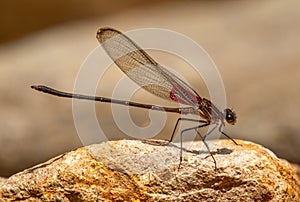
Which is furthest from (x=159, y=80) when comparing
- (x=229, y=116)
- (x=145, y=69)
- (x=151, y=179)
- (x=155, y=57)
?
(x=155, y=57)

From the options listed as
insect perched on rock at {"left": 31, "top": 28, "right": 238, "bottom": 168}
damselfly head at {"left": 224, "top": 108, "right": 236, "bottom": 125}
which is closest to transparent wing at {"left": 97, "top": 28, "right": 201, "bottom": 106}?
insect perched on rock at {"left": 31, "top": 28, "right": 238, "bottom": 168}

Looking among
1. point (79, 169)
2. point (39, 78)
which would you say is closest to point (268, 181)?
point (79, 169)

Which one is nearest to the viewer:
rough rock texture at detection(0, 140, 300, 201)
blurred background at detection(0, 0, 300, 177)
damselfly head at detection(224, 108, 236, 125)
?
rough rock texture at detection(0, 140, 300, 201)

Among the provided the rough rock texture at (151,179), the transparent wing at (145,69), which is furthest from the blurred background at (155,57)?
the rough rock texture at (151,179)

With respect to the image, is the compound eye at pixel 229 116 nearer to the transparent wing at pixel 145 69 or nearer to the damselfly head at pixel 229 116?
the damselfly head at pixel 229 116

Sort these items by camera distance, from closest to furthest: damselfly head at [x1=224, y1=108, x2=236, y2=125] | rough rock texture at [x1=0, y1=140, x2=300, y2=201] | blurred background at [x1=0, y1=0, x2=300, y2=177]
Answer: rough rock texture at [x1=0, y1=140, x2=300, y2=201] < damselfly head at [x1=224, y1=108, x2=236, y2=125] < blurred background at [x1=0, y1=0, x2=300, y2=177]

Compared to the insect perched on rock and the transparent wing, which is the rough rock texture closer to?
the insect perched on rock
